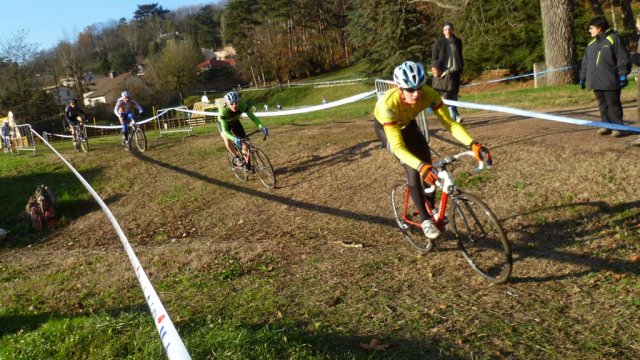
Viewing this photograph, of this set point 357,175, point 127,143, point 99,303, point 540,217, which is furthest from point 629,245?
point 127,143

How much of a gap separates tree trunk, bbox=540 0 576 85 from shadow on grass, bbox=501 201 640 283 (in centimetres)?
1291

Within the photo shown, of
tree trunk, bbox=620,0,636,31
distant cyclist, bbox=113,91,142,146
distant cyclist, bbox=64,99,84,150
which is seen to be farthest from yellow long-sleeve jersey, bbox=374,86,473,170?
tree trunk, bbox=620,0,636,31

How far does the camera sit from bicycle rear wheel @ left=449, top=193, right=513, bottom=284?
16.4 ft

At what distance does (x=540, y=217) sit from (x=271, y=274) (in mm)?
3601

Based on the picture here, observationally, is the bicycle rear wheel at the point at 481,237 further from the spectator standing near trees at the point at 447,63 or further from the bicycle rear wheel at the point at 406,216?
the spectator standing near trees at the point at 447,63

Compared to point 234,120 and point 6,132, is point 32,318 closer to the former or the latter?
point 234,120

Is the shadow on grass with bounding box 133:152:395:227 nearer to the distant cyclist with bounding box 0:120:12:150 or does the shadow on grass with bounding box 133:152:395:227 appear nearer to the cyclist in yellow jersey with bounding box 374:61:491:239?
the cyclist in yellow jersey with bounding box 374:61:491:239

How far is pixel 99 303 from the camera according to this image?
21.6 feet

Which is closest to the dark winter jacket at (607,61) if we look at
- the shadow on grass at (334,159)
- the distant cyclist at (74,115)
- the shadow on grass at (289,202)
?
the shadow on grass at (289,202)

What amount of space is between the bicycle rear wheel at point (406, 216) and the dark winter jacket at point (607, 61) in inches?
158

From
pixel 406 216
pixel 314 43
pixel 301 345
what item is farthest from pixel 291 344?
pixel 314 43

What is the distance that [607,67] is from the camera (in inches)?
325

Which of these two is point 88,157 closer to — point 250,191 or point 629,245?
point 250,191

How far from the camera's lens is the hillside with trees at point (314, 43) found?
30109mm
